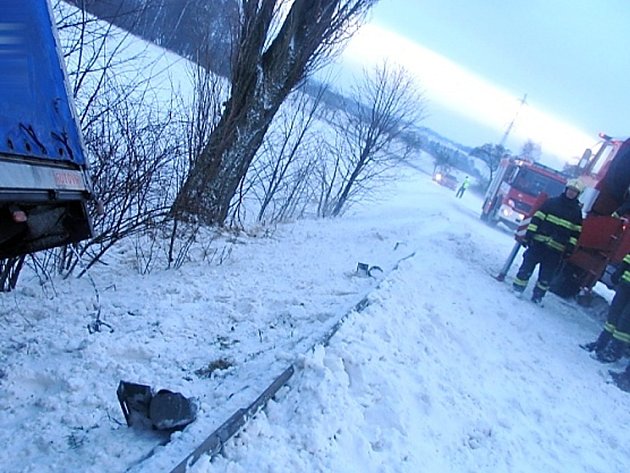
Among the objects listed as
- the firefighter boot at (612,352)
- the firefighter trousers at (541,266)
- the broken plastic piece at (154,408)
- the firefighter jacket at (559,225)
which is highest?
the firefighter jacket at (559,225)

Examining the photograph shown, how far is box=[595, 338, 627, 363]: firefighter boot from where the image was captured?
6.03m

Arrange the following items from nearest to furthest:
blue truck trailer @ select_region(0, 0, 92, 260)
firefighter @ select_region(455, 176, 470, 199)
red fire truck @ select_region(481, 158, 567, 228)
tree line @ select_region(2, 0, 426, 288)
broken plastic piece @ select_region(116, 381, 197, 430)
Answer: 1. blue truck trailer @ select_region(0, 0, 92, 260)
2. broken plastic piece @ select_region(116, 381, 197, 430)
3. tree line @ select_region(2, 0, 426, 288)
4. red fire truck @ select_region(481, 158, 567, 228)
5. firefighter @ select_region(455, 176, 470, 199)

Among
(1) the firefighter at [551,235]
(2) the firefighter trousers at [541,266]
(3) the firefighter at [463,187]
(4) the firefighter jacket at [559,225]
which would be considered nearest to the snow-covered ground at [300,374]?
(2) the firefighter trousers at [541,266]

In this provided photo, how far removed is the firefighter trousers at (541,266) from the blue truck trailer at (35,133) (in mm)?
7043

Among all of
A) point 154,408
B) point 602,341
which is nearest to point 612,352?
point 602,341

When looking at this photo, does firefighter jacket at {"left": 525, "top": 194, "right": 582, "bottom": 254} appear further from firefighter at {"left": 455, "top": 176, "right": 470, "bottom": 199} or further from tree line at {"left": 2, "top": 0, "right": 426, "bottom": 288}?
firefighter at {"left": 455, "top": 176, "right": 470, "bottom": 199}

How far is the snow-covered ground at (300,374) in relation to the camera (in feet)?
8.37

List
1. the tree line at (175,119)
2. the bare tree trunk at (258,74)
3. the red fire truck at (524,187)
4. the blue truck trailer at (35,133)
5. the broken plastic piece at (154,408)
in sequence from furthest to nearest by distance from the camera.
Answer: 1. the red fire truck at (524,187)
2. the bare tree trunk at (258,74)
3. the tree line at (175,119)
4. the broken plastic piece at (154,408)
5. the blue truck trailer at (35,133)

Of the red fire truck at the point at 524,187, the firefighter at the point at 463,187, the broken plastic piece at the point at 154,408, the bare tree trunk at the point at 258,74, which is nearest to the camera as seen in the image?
the broken plastic piece at the point at 154,408

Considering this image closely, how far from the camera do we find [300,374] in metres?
3.10

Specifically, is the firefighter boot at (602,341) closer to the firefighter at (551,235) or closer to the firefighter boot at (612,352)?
the firefighter boot at (612,352)

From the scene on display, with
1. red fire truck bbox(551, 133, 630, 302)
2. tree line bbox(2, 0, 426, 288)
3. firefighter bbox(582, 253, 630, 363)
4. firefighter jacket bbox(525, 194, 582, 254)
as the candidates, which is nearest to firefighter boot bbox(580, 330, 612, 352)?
firefighter bbox(582, 253, 630, 363)

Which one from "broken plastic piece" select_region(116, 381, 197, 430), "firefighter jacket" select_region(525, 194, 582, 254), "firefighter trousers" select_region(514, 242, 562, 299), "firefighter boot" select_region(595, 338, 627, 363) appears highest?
"firefighter jacket" select_region(525, 194, 582, 254)

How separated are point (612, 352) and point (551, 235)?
211 centimetres
